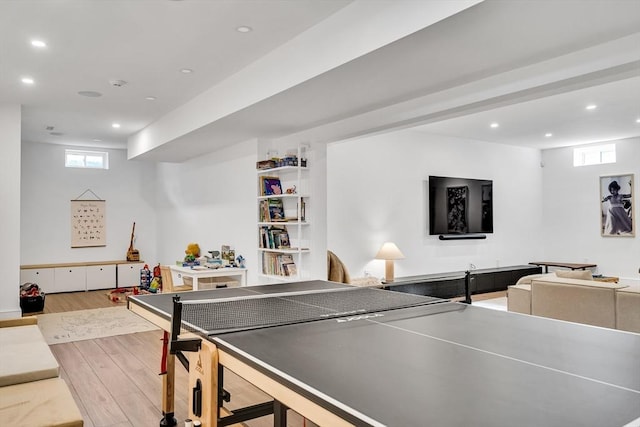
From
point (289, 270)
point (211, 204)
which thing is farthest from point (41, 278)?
point (289, 270)

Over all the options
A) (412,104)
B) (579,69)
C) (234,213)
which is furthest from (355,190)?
(579,69)

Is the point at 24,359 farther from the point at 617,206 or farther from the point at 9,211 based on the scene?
the point at 617,206

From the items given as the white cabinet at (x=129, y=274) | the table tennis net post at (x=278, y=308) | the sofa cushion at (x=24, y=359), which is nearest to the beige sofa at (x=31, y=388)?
the sofa cushion at (x=24, y=359)

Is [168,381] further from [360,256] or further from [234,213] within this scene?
[360,256]

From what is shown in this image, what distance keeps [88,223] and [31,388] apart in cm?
713

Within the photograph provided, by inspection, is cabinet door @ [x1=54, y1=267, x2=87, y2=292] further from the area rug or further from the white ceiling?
the white ceiling

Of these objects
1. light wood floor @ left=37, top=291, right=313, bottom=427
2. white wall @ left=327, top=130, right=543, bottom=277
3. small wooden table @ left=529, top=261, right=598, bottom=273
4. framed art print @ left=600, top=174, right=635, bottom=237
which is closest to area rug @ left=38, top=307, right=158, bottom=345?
light wood floor @ left=37, top=291, right=313, bottom=427

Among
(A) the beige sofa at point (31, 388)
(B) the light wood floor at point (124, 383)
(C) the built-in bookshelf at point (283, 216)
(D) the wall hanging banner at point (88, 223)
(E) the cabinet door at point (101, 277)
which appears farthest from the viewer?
(D) the wall hanging banner at point (88, 223)

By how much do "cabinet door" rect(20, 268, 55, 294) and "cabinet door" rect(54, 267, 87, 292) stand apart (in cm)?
8

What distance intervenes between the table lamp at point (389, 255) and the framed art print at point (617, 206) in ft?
15.3

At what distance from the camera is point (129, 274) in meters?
8.85

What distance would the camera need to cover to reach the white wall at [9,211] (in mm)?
5266

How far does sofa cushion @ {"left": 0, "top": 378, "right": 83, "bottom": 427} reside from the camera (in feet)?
6.54

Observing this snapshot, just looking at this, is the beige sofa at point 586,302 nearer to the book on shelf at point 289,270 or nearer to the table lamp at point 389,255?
the table lamp at point 389,255
